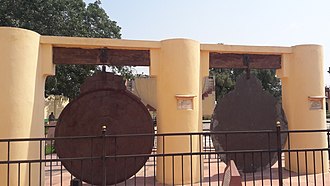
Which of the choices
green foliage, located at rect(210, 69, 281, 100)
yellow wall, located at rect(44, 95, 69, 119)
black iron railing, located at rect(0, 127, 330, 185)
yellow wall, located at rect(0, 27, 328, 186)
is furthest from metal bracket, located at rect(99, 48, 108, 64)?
green foliage, located at rect(210, 69, 281, 100)

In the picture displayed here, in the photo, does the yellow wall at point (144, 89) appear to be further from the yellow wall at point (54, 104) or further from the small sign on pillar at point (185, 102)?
the small sign on pillar at point (185, 102)

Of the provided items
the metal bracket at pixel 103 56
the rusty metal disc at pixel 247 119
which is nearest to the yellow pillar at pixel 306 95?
the rusty metal disc at pixel 247 119

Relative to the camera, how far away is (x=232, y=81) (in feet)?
115

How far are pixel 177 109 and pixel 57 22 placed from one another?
11.9m

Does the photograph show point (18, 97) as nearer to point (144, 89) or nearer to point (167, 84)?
point (167, 84)

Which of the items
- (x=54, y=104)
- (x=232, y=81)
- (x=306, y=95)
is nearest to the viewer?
(x=306, y=95)

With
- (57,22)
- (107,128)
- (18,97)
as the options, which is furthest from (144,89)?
(18,97)

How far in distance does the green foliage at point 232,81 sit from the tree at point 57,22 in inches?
660

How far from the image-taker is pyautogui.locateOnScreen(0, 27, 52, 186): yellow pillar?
18.0 feet

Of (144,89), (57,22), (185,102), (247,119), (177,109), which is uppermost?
(57,22)

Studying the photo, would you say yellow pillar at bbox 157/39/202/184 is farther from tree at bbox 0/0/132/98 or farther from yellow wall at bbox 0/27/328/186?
tree at bbox 0/0/132/98

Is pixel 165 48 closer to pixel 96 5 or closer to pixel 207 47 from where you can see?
pixel 207 47

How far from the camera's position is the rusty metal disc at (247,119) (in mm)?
7621

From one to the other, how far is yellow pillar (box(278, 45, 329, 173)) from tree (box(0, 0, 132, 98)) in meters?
10.1
